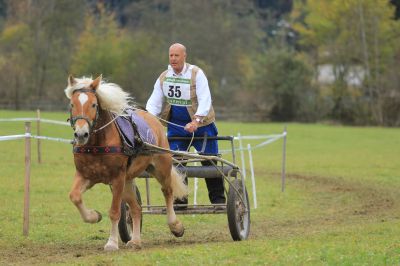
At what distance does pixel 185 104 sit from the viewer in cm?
1091

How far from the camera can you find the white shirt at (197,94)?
1059cm

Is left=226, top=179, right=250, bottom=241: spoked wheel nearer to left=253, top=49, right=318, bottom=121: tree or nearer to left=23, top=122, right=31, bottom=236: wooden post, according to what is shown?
left=23, top=122, right=31, bottom=236: wooden post

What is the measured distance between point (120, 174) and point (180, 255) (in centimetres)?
136

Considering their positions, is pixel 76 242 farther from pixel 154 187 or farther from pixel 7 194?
pixel 154 187

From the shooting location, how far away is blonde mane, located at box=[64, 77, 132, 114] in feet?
29.2

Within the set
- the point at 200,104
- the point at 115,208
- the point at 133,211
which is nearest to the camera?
the point at 115,208

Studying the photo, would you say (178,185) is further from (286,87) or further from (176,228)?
(286,87)

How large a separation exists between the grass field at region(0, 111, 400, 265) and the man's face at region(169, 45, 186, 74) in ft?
7.01

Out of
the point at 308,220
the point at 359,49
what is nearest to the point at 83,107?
the point at 308,220

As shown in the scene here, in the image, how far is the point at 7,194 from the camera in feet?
53.7

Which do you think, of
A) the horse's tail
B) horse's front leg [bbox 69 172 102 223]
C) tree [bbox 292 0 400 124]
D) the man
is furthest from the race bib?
tree [bbox 292 0 400 124]

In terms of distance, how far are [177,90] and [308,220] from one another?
3.58 meters

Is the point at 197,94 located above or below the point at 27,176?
Answer: above

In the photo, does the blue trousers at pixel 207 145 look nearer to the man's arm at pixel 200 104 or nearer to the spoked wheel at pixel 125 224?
the man's arm at pixel 200 104
